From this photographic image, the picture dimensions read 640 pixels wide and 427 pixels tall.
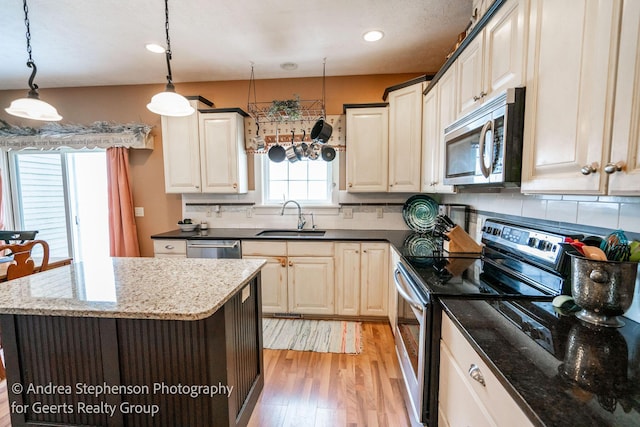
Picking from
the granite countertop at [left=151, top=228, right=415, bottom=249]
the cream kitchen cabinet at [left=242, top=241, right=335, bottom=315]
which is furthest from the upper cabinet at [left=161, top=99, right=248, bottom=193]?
the cream kitchen cabinet at [left=242, top=241, right=335, bottom=315]

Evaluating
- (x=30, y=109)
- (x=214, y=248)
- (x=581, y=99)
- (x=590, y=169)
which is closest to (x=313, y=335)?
(x=214, y=248)

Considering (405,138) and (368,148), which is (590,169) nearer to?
(405,138)

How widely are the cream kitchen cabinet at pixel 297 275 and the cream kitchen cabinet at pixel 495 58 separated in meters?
1.67

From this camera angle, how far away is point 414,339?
149 centimetres

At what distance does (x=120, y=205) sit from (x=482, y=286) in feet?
12.0

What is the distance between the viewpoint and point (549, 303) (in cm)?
111

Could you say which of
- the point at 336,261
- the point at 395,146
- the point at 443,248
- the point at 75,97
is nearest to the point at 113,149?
the point at 75,97

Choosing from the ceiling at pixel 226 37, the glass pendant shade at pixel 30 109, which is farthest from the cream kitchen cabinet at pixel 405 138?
the glass pendant shade at pixel 30 109

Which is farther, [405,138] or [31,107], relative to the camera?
[405,138]

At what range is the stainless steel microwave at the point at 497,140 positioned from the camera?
114cm

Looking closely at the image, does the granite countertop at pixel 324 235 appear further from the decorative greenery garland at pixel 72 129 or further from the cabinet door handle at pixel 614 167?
the cabinet door handle at pixel 614 167

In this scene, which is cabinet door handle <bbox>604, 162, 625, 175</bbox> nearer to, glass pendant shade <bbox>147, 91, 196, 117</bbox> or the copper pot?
the copper pot

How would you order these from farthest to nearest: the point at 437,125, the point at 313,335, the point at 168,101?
the point at 313,335, the point at 437,125, the point at 168,101

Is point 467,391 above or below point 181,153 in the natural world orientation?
below
